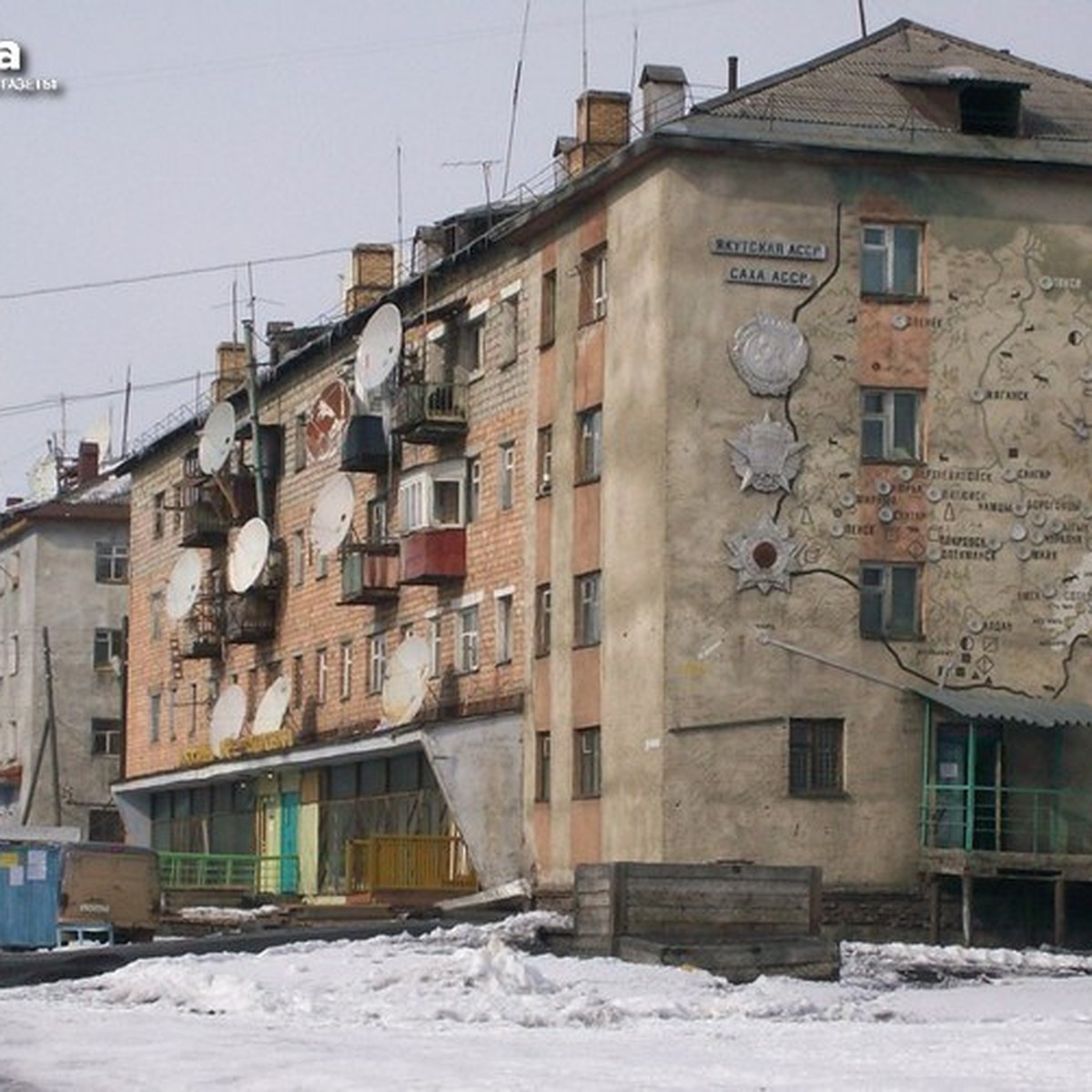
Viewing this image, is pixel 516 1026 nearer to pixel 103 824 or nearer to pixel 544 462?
pixel 544 462

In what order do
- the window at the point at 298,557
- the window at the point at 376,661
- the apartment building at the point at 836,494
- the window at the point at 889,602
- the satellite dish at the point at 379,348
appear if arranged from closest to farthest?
1. the apartment building at the point at 836,494
2. the window at the point at 889,602
3. the satellite dish at the point at 379,348
4. the window at the point at 376,661
5. the window at the point at 298,557

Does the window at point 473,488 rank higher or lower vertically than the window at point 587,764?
higher

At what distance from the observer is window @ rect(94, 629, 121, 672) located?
3839 inches

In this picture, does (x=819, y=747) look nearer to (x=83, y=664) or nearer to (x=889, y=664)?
(x=889, y=664)

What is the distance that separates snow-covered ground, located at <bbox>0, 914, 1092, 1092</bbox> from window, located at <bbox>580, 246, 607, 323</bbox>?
15055 mm

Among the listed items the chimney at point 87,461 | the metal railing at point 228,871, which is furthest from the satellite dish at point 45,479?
the metal railing at point 228,871

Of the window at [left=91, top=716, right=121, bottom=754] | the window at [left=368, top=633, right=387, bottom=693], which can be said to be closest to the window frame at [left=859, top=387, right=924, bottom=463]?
the window at [left=368, top=633, right=387, bottom=693]

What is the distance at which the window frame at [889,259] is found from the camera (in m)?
48.5

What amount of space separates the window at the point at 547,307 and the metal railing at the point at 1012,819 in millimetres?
11754

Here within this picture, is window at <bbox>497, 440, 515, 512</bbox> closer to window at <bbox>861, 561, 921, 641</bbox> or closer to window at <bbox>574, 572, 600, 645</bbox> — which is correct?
window at <bbox>574, 572, 600, 645</bbox>

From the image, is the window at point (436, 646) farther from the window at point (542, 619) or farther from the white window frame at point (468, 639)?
the window at point (542, 619)

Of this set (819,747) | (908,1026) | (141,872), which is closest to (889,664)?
(819,747)

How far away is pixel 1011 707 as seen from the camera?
155ft

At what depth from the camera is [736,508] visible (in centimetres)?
4778
